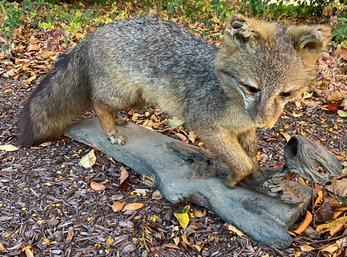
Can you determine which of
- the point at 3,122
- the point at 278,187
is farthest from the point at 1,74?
the point at 278,187

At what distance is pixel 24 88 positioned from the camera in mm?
5598

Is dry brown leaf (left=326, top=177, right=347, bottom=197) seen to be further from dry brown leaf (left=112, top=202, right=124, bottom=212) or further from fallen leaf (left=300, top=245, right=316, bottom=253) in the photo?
dry brown leaf (left=112, top=202, right=124, bottom=212)

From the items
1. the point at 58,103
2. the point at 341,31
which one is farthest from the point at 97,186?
the point at 341,31

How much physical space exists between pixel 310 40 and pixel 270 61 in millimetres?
277

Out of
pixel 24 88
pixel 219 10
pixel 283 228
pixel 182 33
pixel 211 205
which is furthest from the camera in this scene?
pixel 219 10

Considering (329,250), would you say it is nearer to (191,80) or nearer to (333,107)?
(191,80)

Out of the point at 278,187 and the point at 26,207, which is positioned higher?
the point at 278,187

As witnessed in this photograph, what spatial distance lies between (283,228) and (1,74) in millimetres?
4233

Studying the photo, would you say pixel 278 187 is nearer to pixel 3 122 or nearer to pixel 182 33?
pixel 182 33

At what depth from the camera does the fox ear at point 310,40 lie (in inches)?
109

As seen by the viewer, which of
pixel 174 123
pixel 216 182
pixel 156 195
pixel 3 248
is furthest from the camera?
pixel 174 123

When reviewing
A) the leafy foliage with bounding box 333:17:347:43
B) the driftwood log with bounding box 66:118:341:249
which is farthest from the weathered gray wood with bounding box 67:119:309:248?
the leafy foliage with bounding box 333:17:347:43

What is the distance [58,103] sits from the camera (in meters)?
4.29

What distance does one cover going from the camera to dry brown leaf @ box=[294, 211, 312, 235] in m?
3.27
